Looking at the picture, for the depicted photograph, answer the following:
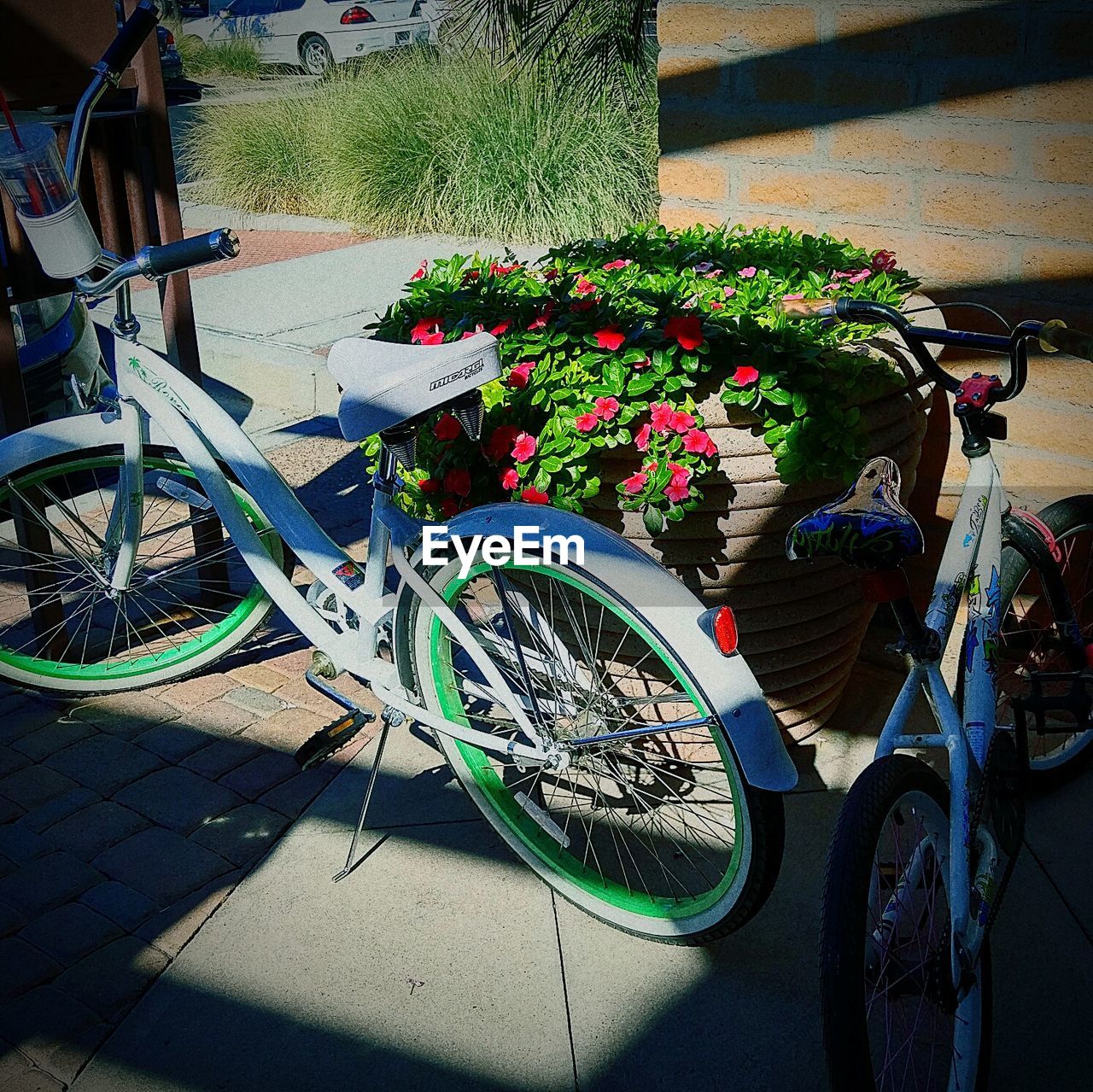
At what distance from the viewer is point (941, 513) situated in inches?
143

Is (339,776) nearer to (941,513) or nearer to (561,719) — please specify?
(561,719)

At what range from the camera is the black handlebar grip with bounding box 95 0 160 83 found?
2.97m

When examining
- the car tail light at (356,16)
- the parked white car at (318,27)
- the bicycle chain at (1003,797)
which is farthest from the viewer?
the car tail light at (356,16)

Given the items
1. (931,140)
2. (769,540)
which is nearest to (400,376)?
(769,540)

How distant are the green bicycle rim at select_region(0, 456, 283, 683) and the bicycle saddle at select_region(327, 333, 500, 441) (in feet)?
3.07

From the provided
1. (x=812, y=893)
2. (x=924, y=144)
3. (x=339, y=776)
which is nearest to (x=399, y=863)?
(x=339, y=776)

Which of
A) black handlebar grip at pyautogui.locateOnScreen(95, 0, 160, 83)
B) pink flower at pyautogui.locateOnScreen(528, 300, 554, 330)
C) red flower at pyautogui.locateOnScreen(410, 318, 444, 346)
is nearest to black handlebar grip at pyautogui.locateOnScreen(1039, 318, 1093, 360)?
pink flower at pyautogui.locateOnScreen(528, 300, 554, 330)

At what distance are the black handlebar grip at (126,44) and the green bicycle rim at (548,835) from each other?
162cm

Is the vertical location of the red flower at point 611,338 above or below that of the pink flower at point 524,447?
above

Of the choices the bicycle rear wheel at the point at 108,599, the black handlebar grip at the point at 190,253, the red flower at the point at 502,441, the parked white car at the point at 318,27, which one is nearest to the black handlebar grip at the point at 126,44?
the black handlebar grip at the point at 190,253

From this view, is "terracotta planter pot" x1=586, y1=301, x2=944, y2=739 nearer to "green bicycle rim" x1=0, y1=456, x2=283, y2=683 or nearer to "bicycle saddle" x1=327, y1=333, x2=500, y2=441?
"bicycle saddle" x1=327, y1=333, x2=500, y2=441

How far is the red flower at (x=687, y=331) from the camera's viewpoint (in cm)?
265

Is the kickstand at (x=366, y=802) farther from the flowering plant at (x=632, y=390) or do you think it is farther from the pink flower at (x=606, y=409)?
the pink flower at (x=606, y=409)

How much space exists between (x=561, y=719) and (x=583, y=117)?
8292 millimetres
